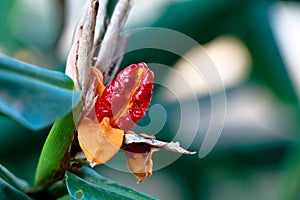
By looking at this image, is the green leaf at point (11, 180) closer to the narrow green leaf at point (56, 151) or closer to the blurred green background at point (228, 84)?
the narrow green leaf at point (56, 151)

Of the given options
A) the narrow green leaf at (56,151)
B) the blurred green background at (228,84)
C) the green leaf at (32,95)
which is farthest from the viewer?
the blurred green background at (228,84)

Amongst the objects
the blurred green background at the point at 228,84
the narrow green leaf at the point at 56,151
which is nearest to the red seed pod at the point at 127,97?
the narrow green leaf at the point at 56,151

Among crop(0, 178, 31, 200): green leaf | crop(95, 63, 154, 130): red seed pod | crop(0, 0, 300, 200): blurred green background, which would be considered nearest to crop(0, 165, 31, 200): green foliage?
crop(0, 178, 31, 200): green leaf

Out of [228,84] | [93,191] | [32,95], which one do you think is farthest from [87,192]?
[228,84]

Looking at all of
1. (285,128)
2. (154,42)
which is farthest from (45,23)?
(285,128)

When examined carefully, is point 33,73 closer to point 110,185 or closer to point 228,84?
point 110,185

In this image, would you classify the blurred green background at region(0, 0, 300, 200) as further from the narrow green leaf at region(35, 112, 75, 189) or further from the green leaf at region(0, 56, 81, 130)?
the green leaf at region(0, 56, 81, 130)
